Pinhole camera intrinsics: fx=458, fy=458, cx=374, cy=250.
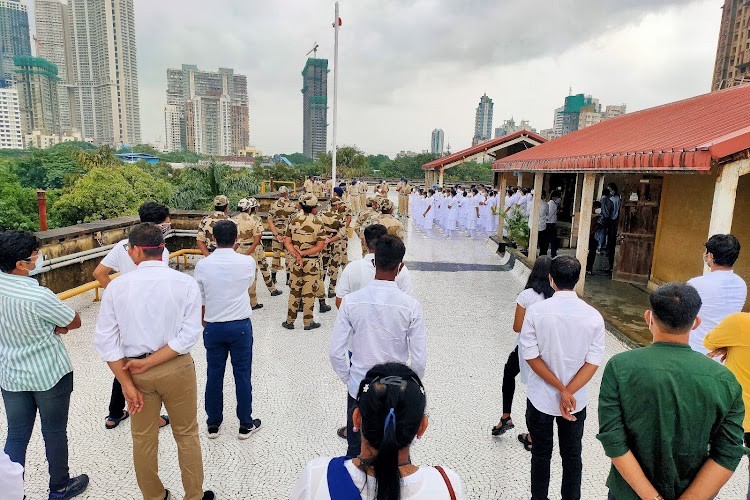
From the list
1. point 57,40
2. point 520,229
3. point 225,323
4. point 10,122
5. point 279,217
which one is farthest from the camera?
point 57,40

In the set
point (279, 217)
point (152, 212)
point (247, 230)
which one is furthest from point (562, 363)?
point (279, 217)

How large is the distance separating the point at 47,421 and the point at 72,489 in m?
0.49

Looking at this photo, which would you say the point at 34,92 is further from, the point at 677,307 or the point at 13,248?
the point at 677,307

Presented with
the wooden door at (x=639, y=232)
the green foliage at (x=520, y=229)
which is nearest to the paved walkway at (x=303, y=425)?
the wooden door at (x=639, y=232)

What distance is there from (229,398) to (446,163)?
16.8 meters

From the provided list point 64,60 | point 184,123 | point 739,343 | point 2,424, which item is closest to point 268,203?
point 2,424

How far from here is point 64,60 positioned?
149 meters

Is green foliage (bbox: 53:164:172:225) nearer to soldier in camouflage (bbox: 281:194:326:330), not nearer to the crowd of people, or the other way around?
soldier in camouflage (bbox: 281:194:326:330)

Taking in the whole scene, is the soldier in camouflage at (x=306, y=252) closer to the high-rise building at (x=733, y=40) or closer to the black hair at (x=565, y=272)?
the black hair at (x=565, y=272)

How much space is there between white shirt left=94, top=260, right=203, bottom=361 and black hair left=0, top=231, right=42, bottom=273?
533mm

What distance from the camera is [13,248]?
2502 millimetres

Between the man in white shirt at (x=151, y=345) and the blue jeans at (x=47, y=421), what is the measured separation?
0.58 meters

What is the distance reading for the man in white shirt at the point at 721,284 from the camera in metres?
3.09

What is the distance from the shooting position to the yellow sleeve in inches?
95.0
